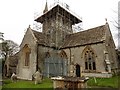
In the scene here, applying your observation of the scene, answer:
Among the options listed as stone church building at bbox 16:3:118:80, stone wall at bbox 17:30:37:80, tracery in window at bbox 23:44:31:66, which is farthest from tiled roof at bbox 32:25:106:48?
tracery in window at bbox 23:44:31:66

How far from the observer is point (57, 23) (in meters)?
30.7

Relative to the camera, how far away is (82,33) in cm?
2848

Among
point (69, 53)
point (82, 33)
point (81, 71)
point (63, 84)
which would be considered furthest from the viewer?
point (82, 33)

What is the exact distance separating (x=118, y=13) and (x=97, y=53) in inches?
260

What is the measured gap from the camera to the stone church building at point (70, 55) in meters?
22.7

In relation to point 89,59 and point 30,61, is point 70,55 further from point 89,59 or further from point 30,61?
Result: point 30,61

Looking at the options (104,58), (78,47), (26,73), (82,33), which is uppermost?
(82,33)

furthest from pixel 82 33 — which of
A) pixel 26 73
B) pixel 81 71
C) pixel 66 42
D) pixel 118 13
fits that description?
pixel 26 73

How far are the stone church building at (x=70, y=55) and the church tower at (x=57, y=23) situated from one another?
231 mm

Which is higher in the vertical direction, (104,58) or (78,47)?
(78,47)

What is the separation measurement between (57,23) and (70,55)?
7.89 metres

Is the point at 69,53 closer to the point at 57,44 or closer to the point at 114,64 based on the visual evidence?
the point at 57,44

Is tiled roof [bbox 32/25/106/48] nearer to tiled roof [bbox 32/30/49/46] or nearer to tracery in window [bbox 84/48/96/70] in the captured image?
tiled roof [bbox 32/30/49/46]

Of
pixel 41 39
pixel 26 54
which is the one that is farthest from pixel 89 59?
pixel 26 54
